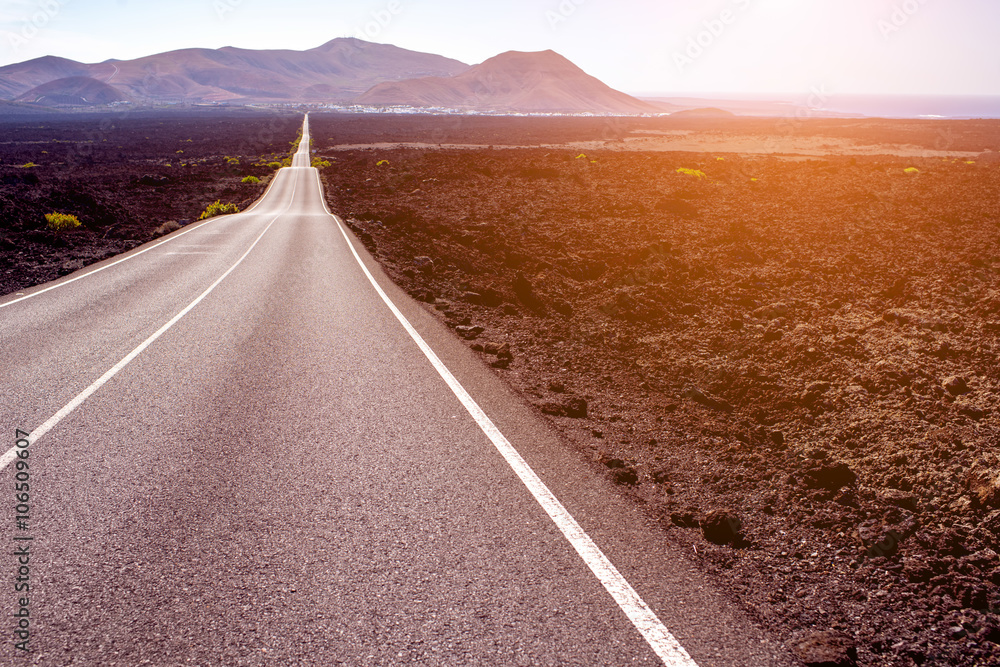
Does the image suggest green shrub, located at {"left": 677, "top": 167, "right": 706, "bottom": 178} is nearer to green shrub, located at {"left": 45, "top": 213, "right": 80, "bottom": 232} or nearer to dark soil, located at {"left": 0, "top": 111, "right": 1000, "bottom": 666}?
dark soil, located at {"left": 0, "top": 111, "right": 1000, "bottom": 666}

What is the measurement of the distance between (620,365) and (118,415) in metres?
6.37

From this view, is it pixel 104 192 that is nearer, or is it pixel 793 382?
pixel 793 382

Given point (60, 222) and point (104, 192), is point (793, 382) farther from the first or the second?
point (104, 192)

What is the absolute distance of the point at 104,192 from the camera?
34.5 metres

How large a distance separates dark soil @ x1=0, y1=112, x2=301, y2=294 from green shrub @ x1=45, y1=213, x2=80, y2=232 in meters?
0.28

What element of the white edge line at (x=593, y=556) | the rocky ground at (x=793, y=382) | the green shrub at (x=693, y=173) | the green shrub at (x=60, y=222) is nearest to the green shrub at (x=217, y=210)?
the green shrub at (x=60, y=222)

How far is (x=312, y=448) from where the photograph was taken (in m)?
5.21

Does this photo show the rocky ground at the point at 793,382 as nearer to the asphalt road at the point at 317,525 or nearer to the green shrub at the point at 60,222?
the asphalt road at the point at 317,525

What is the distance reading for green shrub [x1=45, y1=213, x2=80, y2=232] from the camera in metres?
21.5

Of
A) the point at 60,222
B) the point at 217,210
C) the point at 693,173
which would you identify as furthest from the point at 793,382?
the point at 217,210

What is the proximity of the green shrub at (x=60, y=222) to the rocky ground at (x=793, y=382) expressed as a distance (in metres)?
13.6

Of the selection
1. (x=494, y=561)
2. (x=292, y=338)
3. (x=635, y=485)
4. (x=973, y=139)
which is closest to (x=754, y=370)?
(x=635, y=485)

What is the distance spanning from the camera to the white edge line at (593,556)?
2973 mm

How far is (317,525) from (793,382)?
232 inches
